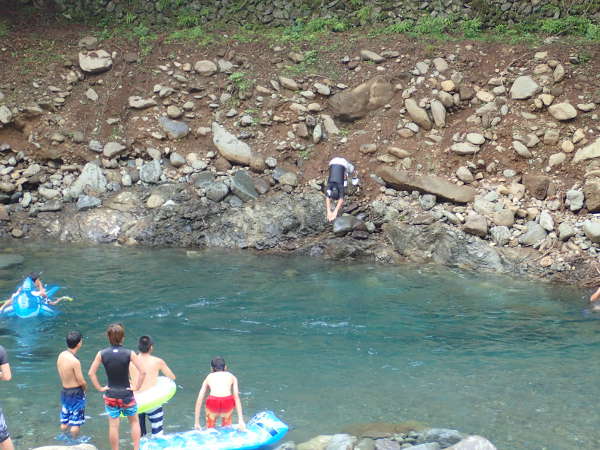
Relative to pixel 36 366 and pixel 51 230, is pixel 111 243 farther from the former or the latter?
pixel 36 366

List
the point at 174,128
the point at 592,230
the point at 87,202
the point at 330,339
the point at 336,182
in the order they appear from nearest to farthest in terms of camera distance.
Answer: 1. the point at 330,339
2. the point at 592,230
3. the point at 336,182
4. the point at 87,202
5. the point at 174,128

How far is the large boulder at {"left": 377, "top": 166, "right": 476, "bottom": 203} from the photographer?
15.7 m

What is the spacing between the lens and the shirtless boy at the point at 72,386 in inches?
292

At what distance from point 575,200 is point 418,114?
15.0 ft

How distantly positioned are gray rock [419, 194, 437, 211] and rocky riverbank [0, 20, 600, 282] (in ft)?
0.10

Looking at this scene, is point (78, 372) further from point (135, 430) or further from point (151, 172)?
point (151, 172)

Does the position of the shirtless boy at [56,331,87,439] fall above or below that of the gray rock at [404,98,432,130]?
below

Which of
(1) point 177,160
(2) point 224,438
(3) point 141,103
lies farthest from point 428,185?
(2) point 224,438

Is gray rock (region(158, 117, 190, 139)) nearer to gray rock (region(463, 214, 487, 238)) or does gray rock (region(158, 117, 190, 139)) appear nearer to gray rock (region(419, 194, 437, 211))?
gray rock (region(419, 194, 437, 211))

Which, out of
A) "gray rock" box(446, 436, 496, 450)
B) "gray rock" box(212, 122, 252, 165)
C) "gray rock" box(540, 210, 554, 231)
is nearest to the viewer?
"gray rock" box(446, 436, 496, 450)

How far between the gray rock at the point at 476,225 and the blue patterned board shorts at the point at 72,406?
9.86 metres

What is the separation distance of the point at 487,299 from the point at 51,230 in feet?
34.8

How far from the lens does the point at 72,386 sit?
7582mm

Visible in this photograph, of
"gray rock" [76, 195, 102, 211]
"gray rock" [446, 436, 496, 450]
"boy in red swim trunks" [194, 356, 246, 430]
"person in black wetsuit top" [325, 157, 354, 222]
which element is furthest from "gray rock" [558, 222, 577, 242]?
"gray rock" [76, 195, 102, 211]
